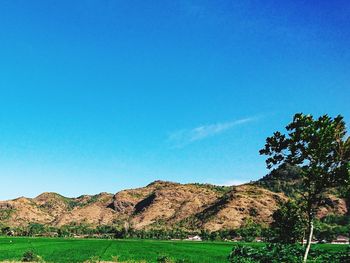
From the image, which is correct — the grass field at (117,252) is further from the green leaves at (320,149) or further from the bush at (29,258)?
the green leaves at (320,149)

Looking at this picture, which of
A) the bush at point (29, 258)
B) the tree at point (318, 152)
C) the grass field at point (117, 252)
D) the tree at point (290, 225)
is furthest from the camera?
the tree at point (290, 225)

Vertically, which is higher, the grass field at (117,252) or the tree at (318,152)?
the tree at (318,152)

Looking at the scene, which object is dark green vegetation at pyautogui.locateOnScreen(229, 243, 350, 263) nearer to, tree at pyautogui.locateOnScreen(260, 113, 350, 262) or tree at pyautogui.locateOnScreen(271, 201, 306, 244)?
tree at pyautogui.locateOnScreen(260, 113, 350, 262)

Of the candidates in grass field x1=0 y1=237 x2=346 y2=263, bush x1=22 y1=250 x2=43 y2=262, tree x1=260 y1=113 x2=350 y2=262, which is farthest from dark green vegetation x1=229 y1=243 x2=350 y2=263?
bush x1=22 y1=250 x2=43 y2=262

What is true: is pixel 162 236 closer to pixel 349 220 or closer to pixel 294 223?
pixel 349 220

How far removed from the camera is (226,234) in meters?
177

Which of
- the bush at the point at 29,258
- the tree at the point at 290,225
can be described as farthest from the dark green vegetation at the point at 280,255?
the tree at the point at 290,225

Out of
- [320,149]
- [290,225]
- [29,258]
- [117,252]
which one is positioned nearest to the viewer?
[320,149]

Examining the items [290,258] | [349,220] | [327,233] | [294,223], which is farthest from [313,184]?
[349,220]

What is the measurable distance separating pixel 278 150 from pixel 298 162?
5.40 feet

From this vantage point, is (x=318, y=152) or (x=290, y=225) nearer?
(x=318, y=152)

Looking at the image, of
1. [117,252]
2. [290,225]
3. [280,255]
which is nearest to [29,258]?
[117,252]

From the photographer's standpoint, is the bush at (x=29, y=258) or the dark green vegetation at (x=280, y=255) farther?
the bush at (x=29, y=258)

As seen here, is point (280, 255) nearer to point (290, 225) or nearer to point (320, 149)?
point (320, 149)
